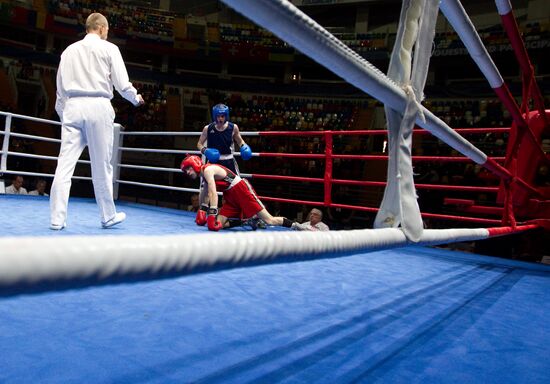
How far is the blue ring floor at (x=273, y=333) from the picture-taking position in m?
0.71

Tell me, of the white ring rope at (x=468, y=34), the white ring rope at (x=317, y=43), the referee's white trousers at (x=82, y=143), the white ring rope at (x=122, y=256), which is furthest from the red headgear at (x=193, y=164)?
the white ring rope at (x=122, y=256)

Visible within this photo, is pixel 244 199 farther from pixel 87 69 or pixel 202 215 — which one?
pixel 87 69

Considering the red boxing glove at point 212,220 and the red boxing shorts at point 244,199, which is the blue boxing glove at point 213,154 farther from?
the red boxing glove at point 212,220

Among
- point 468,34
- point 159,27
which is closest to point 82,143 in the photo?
point 468,34

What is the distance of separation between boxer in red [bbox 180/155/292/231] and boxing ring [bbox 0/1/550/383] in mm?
1326

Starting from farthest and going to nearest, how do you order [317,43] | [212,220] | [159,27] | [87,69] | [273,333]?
[159,27]
[212,220]
[87,69]
[273,333]
[317,43]

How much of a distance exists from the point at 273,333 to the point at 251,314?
0.44 feet

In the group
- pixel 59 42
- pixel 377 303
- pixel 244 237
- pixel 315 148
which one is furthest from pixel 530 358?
pixel 59 42

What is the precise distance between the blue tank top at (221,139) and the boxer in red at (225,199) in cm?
26

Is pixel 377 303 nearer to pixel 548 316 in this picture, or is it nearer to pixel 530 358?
pixel 530 358

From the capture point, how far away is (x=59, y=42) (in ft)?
46.6

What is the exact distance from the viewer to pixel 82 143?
87.4 inches

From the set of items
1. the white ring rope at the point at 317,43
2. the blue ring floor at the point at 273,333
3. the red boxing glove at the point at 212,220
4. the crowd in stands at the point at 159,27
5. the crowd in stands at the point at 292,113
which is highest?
the crowd in stands at the point at 159,27

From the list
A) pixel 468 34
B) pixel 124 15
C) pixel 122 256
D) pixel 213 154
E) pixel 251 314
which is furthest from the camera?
pixel 124 15
